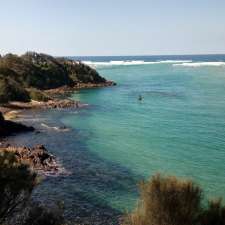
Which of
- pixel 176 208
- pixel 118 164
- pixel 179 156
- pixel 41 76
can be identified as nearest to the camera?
pixel 176 208

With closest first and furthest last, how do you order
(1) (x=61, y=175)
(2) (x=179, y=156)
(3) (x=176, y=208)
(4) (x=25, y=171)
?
(3) (x=176, y=208) < (4) (x=25, y=171) < (1) (x=61, y=175) < (2) (x=179, y=156)

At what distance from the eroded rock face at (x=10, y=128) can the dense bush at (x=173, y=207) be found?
49073mm

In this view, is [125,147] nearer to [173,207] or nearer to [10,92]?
[173,207]

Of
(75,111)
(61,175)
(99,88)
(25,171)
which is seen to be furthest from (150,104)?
(25,171)

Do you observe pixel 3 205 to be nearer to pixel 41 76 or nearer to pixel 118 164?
pixel 118 164

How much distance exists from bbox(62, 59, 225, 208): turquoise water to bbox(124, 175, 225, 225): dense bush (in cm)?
1532

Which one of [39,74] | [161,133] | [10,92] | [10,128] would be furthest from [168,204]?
[39,74]

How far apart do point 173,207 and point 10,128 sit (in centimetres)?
5289

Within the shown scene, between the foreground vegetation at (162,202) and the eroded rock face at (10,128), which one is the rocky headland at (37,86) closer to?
the eroded rock face at (10,128)

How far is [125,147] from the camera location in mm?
63125

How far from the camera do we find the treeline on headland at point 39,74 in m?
115

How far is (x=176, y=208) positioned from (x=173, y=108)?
243 ft

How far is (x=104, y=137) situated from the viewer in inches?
2749

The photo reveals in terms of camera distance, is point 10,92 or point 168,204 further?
point 10,92
